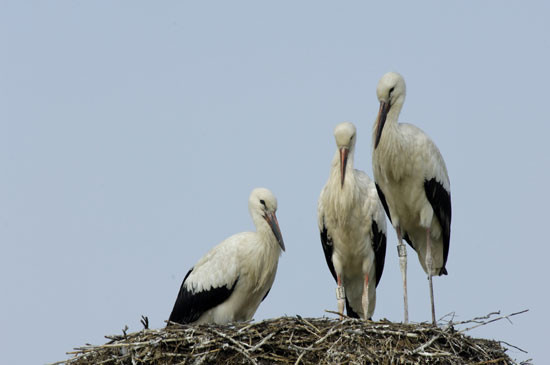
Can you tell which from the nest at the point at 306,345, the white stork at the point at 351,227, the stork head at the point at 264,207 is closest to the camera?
the nest at the point at 306,345

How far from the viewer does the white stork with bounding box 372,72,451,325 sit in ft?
32.2

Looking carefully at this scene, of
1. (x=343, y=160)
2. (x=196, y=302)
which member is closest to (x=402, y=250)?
(x=343, y=160)

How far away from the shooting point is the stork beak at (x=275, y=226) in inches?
399

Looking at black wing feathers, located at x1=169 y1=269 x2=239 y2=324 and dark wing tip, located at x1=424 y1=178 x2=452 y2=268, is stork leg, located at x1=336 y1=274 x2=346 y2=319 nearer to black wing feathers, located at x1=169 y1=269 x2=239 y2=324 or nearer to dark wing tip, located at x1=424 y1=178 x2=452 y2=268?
black wing feathers, located at x1=169 y1=269 x2=239 y2=324

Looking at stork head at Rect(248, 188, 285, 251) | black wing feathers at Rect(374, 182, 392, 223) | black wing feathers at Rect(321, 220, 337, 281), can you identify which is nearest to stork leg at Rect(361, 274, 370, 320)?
black wing feathers at Rect(321, 220, 337, 281)

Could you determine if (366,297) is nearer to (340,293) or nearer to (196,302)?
(340,293)

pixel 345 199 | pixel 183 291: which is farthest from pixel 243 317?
pixel 345 199

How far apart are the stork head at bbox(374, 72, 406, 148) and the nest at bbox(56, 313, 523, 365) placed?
1.80 m

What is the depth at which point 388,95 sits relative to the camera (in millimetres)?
9812

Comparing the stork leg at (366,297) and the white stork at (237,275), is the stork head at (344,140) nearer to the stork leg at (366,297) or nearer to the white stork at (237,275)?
the white stork at (237,275)

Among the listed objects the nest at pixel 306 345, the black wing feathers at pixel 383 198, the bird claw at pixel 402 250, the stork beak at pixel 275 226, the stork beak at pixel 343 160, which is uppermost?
the stork beak at pixel 343 160

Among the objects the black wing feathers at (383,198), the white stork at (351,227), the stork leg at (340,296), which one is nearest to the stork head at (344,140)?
the white stork at (351,227)

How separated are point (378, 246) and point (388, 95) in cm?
124

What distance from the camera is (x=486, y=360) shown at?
28.5 ft
